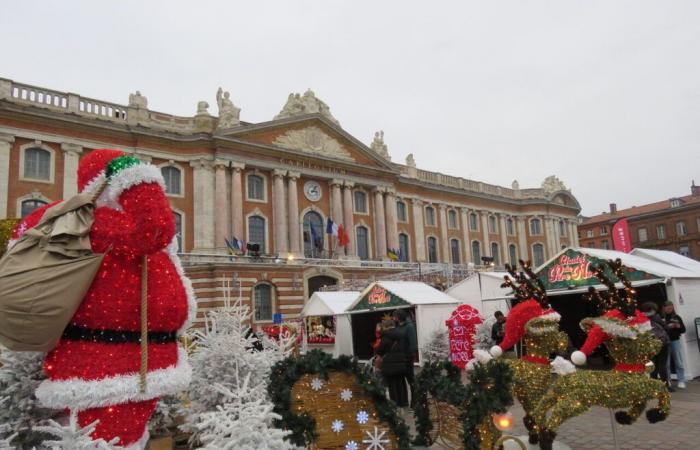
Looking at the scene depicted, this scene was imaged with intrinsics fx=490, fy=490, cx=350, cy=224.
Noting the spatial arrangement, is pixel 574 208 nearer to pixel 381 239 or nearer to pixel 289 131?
pixel 381 239

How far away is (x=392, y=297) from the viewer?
1399cm

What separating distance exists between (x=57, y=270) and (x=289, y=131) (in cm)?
2607

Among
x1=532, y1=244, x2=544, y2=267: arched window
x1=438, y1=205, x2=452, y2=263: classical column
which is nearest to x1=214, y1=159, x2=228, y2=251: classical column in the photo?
x1=438, y1=205, x2=452, y2=263: classical column

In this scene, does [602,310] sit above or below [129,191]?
below

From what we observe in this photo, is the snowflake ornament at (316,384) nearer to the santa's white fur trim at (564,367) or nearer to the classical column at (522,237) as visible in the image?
the santa's white fur trim at (564,367)

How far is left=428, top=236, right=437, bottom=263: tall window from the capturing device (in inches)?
1431

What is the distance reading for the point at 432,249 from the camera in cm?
3672

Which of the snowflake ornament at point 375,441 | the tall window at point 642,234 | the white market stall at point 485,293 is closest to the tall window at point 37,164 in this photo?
the white market stall at point 485,293

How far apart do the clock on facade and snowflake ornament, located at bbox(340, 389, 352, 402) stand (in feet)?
83.5

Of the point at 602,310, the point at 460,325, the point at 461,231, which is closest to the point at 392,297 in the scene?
the point at 460,325

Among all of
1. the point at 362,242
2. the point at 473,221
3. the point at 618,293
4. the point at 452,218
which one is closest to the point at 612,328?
the point at 618,293

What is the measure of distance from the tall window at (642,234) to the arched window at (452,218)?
30939mm

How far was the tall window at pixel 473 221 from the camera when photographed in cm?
3984

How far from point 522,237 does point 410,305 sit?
32455 millimetres
